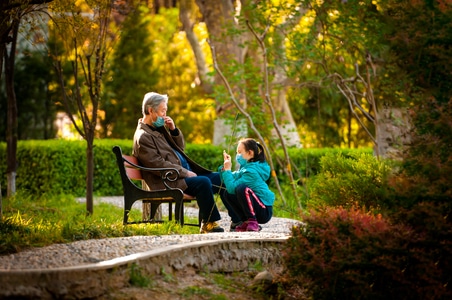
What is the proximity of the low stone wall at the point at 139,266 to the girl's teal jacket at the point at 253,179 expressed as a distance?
1372 millimetres

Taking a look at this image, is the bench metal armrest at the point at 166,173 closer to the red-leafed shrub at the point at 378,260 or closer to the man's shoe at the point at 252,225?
the man's shoe at the point at 252,225

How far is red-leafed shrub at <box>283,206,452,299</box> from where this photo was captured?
20.6 ft

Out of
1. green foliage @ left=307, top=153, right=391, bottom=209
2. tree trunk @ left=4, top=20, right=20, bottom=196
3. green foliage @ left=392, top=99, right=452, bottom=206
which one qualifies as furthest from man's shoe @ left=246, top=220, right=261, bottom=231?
tree trunk @ left=4, top=20, right=20, bottom=196

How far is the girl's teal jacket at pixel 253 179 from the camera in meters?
8.95

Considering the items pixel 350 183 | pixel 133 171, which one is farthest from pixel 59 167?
pixel 350 183

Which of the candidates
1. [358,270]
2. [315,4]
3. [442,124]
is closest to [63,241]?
[358,270]

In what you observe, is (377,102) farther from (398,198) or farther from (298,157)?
(398,198)

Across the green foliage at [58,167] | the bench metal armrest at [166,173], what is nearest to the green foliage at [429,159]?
the bench metal armrest at [166,173]

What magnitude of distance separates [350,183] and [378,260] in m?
2.27

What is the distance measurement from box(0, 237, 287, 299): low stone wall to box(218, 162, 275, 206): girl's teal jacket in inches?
54.0

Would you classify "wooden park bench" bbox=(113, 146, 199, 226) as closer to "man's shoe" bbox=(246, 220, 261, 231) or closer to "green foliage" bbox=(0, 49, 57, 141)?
"man's shoe" bbox=(246, 220, 261, 231)

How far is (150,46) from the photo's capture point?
22453mm

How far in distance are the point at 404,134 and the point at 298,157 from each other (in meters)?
10.7

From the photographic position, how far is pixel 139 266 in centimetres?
638
